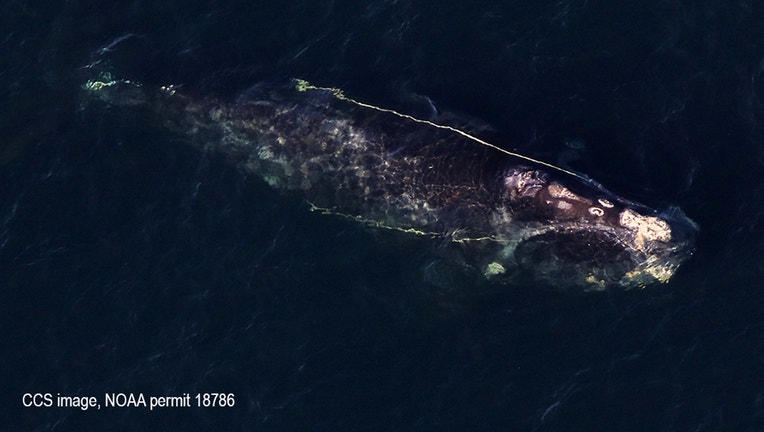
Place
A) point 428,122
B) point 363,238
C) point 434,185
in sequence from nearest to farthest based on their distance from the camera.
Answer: point 363,238 < point 434,185 < point 428,122

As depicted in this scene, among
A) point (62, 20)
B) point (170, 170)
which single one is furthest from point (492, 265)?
point (62, 20)

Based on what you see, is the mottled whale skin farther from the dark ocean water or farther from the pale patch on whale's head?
the dark ocean water

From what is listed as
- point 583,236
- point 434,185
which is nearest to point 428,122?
point 434,185

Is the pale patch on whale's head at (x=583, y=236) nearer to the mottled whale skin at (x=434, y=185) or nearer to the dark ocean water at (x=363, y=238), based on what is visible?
the mottled whale skin at (x=434, y=185)

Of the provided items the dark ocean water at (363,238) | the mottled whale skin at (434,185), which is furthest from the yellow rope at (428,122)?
the dark ocean water at (363,238)

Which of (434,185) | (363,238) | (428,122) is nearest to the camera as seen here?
(363,238)

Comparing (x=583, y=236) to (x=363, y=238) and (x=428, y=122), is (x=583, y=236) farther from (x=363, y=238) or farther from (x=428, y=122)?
(x=363, y=238)

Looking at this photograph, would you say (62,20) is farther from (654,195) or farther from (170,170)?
(654,195)
